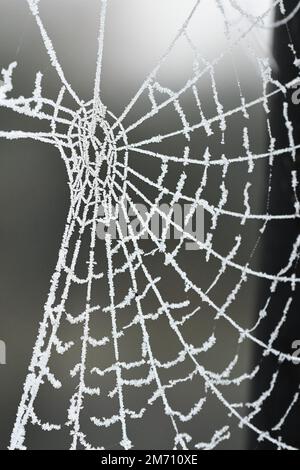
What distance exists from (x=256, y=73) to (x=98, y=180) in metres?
0.30

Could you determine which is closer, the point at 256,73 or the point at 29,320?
the point at 29,320

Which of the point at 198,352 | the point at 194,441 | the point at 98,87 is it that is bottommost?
the point at 194,441

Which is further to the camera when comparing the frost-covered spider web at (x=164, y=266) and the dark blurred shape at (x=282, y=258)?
the dark blurred shape at (x=282, y=258)

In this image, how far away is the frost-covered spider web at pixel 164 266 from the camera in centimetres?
90

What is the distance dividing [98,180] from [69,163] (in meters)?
0.05

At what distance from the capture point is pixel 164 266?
958 millimetres

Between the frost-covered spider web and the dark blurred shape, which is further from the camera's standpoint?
the dark blurred shape

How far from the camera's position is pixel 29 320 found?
89 cm

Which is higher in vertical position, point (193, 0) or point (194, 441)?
point (193, 0)

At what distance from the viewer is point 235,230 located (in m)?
1.00

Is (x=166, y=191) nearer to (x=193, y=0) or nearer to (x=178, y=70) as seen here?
(x=178, y=70)

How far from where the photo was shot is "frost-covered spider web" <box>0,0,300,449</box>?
902 mm

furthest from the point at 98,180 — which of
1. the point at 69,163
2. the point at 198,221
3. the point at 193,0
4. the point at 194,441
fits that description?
the point at 194,441

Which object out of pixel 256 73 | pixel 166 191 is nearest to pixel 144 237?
pixel 166 191
